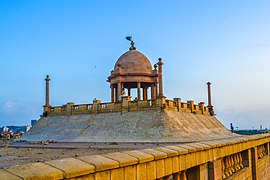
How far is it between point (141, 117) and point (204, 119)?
33.4ft

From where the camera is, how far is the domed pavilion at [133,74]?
36.8 metres

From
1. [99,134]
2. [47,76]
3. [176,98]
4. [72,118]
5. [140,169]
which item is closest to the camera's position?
[140,169]

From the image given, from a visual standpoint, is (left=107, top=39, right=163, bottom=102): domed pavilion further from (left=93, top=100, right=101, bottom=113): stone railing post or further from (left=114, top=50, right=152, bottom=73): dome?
(left=93, top=100, right=101, bottom=113): stone railing post

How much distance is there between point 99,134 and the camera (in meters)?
28.4

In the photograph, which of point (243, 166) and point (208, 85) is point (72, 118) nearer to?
point (208, 85)

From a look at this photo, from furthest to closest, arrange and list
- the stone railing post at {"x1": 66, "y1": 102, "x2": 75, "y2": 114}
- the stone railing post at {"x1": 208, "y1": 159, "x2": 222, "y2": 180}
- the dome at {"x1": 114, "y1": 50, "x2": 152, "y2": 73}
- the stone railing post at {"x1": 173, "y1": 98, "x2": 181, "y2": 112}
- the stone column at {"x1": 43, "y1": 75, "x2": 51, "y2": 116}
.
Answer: the stone column at {"x1": 43, "y1": 75, "x2": 51, "y2": 116} → the dome at {"x1": 114, "y1": 50, "x2": 152, "y2": 73} → the stone railing post at {"x1": 66, "y1": 102, "x2": 75, "y2": 114} → the stone railing post at {"x1": 173, "y1": 98, "x2": 181, "y2": 112} → the stone railing post at {"x1": 208, "y1": 159, "x2": 222, "y2": 180}

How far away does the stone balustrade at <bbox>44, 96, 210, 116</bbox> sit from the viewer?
2973 centimetres

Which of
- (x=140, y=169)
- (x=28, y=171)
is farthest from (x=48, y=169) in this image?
(x=140, y=169)

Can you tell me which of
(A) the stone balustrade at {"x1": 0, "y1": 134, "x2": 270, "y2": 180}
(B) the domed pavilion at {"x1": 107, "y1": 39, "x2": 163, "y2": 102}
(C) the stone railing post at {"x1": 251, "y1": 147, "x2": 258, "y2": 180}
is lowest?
(C) the stone railing post at {"x1": 251, "y1": 147, "x2": 258, "y2": 180}

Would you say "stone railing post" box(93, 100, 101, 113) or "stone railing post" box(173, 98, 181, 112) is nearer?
"stone railing post" box(173, 98, 181, 112)

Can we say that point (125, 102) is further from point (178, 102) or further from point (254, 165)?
point (254, 165)

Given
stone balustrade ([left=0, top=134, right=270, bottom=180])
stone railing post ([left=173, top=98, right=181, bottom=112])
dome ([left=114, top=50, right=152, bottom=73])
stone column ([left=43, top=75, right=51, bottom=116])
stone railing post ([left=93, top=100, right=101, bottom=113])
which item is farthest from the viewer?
stone column ([left=43, top=75, right=51, bottom=116])

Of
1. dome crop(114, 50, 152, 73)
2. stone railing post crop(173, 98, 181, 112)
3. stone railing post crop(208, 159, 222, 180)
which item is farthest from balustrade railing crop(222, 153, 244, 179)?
dome crop(114, 50, 152, 73)

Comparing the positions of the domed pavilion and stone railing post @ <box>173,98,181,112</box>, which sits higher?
the domed pavilion
